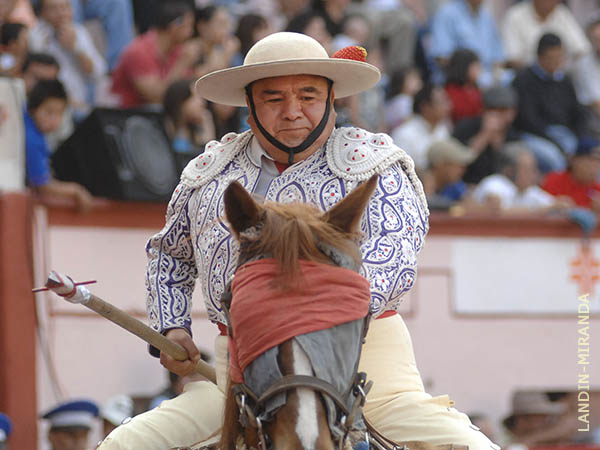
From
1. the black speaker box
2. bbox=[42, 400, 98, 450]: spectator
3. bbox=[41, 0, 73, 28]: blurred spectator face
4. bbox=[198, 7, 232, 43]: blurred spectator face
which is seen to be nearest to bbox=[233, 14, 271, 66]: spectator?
bbox=[198, 7, 232, 43]: blurred spectator face

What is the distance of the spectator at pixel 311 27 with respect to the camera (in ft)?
33.9

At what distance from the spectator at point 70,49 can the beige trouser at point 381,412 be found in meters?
5.35

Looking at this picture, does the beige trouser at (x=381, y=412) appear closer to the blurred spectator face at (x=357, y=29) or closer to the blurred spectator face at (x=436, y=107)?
the blurred spectator face at (x=436, y=107)

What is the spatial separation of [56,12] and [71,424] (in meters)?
3.20

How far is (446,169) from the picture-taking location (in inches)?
404

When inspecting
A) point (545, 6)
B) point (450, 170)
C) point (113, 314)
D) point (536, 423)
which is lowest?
point (536, 423)

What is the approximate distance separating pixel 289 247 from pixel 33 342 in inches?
204

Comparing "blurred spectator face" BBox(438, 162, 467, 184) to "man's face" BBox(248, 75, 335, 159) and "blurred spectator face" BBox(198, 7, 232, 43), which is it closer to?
"blurred spectator face" BBox(198, 7, 232, 43)

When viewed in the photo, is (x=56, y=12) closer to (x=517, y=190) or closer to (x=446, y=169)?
(x=446, y=169)

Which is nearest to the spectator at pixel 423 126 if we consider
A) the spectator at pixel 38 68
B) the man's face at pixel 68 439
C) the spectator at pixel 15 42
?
the spectator at pixel 38 68

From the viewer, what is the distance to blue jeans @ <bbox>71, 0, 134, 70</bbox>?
10.2 meters

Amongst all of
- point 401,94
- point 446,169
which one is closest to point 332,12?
point 401,94

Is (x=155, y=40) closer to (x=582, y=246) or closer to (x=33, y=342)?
(x=33, y=342)

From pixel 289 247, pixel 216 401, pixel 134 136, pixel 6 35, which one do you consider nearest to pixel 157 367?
pixel 134 136
